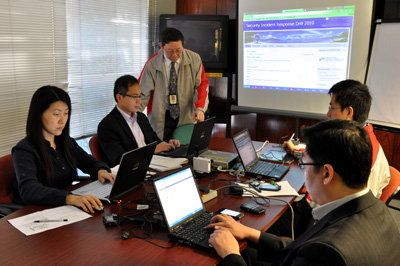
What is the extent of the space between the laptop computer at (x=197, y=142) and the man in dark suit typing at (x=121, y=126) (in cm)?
14

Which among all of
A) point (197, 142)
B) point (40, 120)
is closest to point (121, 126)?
point (197, 142)

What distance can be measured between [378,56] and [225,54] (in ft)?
5.44

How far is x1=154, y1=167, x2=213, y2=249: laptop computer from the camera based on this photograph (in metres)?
1.49

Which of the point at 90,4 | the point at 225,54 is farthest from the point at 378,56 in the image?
the point at 90,4

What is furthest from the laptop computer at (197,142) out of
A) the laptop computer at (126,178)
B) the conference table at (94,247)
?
the conference table at (94,247)

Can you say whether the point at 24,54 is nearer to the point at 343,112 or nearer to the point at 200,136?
the point at 200,136

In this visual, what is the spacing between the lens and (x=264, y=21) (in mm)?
4309

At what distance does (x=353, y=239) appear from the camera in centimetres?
102

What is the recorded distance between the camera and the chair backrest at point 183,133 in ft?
10.4

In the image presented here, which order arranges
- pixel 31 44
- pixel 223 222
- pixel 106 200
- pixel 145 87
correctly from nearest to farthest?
pixel 223 222
pixel 106 200
pixel 31 44
pixel 145 87

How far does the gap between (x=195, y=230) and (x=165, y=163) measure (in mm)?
920

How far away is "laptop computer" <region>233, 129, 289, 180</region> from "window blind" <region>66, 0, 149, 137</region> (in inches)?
71.9

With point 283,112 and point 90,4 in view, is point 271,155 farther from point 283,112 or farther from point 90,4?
point 90,4

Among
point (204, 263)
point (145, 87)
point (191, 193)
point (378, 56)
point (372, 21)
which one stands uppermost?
point (372, 21)
